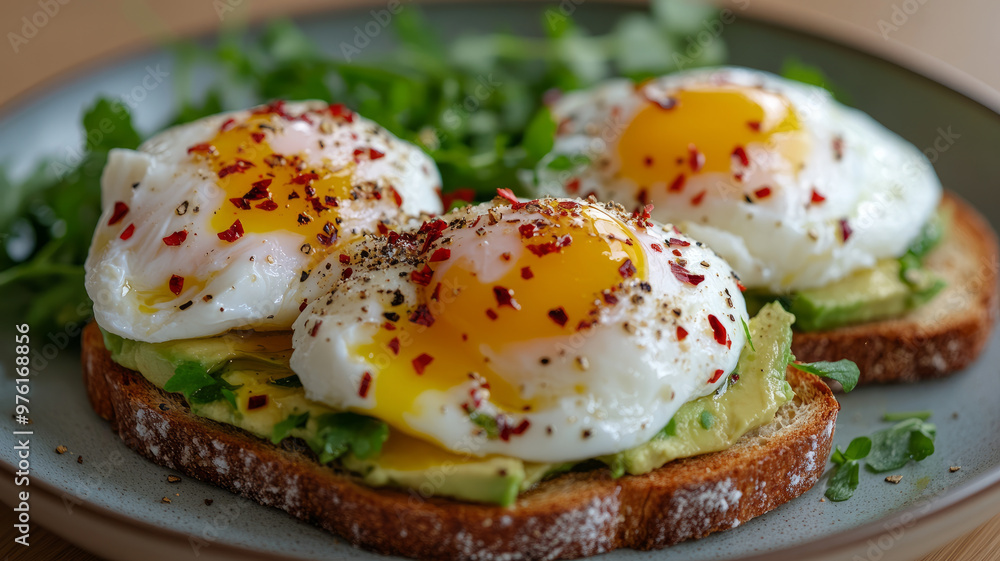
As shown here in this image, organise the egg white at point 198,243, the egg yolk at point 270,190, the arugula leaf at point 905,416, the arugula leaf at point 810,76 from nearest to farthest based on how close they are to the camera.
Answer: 1. the egg white at point 198,243
2. the egg yolk at point 270,190
3. the arugula leaf at point 905,416
4. the arugula leaf at point 810,76

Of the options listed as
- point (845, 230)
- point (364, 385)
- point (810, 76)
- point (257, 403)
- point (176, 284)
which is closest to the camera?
point (364, 385)

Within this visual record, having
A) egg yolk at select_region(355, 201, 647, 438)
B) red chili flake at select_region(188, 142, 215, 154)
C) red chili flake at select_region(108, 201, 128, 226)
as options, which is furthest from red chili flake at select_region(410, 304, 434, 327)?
red chili flake at select_region(108, 201, 128, 226)

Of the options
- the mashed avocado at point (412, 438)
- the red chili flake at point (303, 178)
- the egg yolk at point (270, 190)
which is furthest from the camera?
the red chili flake at point (303, 178)

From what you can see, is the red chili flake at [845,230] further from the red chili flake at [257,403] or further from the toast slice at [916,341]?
the red chili flake at [257,403]

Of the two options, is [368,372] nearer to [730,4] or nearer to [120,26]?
[730,4]

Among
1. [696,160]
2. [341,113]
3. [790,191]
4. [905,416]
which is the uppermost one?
[341,113]

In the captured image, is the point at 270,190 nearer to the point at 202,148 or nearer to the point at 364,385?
the point at 202,148

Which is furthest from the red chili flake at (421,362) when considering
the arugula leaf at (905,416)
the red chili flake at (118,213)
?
the arugula leaf at (905,416)

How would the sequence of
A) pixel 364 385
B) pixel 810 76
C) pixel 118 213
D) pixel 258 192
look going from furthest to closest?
pixel 810 76
pixel 118 213
pixel 258 192
pixel 364 385

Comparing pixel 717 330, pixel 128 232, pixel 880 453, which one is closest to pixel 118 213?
pixel 128 232
